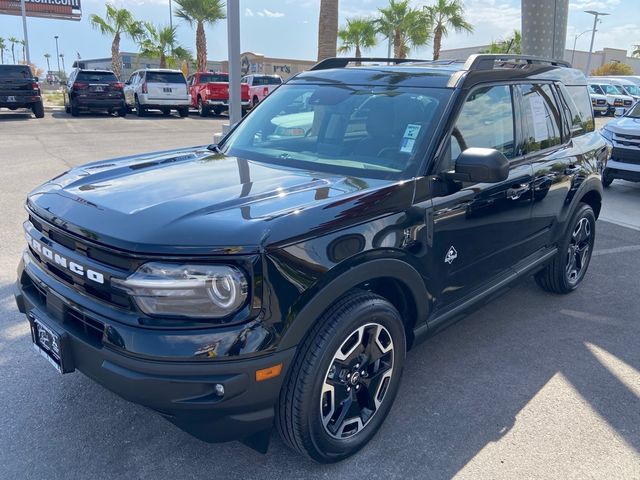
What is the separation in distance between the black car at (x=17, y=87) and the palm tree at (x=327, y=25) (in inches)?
408

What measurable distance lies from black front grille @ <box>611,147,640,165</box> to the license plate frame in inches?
364

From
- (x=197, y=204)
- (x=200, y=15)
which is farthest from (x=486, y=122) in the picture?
(x=200, y=15)

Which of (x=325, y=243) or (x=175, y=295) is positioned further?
(x=325, y=243)

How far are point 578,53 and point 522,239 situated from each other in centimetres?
7044

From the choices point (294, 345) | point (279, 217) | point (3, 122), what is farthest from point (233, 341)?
point (3, 122)

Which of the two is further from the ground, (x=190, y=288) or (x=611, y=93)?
(x=611, y=93)

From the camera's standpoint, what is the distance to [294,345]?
2.30m

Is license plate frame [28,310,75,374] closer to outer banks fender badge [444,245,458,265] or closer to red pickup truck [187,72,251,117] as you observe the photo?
outer banks fender badge [444,245,458,265]

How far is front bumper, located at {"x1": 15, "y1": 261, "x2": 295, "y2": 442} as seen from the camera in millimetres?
2139

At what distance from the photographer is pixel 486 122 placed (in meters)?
3.52

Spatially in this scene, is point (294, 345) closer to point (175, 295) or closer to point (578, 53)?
point (175, 295)

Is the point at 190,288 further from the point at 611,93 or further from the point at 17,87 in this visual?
the point at 611,93

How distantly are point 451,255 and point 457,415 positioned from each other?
2.89ft

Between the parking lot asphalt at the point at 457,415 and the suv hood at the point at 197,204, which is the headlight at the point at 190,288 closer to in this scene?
the suv hood at the point at 197,204
